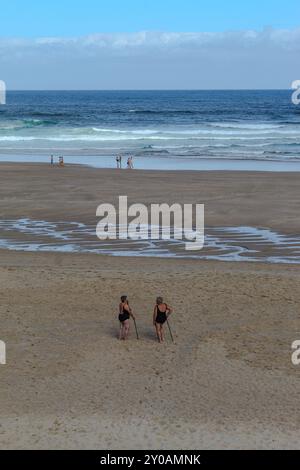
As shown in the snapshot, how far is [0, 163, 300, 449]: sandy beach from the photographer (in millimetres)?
10680

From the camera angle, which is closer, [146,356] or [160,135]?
[146,356]

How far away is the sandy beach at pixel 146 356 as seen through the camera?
10.7 metres

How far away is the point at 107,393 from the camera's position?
39.3 ft

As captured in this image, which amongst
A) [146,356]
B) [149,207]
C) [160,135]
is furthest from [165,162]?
[146,356]

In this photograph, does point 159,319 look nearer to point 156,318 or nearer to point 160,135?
point 156,318

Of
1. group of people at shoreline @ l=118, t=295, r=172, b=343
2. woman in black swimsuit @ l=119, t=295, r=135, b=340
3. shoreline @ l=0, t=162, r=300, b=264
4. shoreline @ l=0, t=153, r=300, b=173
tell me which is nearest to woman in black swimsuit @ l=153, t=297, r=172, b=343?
group of people at shoreline @ l=118, t=295, r=172, b=343

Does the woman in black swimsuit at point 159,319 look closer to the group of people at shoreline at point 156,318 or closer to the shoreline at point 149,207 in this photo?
the group of people at shoreline at point 156,318

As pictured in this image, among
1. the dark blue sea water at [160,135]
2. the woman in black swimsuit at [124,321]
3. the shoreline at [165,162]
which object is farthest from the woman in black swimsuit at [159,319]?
the dark blue sea water at [160,135]

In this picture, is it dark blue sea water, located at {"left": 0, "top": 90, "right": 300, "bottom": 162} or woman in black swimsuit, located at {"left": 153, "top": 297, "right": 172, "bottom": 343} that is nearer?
woman in black swimsuit, located at {"left": 153, "top": 297, "right": 172, "bottom": 343}

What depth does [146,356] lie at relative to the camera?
13.7 meters

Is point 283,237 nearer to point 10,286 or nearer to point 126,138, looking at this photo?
point 10,286

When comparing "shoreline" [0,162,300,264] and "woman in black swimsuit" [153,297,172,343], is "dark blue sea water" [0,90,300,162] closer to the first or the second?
"shoreline" [0,162,300,264]

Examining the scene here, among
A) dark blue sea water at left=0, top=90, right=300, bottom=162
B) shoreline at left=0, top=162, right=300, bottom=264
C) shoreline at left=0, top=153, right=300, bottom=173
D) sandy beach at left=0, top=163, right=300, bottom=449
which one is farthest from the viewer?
dark blue sea water at left=0, top=90, right=300, bottom=162

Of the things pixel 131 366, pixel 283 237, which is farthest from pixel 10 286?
pixel 283 237
